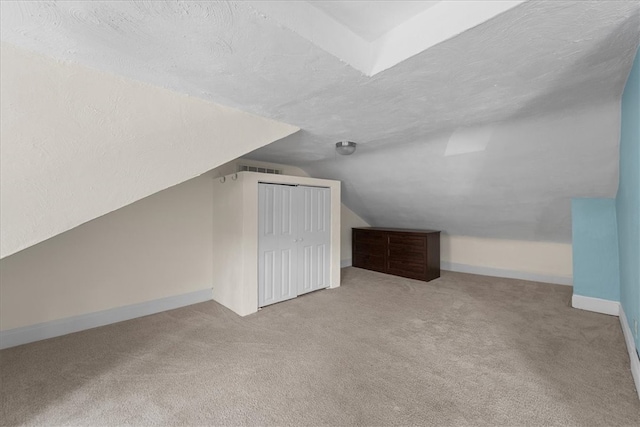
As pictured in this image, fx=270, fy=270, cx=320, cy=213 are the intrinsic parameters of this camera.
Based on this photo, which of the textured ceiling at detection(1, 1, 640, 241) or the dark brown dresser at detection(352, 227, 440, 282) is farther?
the dark brown dresser at detection(352, 227, 440, 282)

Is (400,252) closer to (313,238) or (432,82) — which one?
(313,238)

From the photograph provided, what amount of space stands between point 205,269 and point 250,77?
279 centimetres

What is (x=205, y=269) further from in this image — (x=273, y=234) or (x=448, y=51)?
(x=448, y=51)

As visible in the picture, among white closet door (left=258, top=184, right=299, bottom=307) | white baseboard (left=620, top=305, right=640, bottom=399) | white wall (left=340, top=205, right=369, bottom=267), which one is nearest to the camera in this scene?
white baseboard (left=620, top=305, right=640, bottom=399)

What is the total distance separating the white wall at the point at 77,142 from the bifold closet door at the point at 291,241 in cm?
150

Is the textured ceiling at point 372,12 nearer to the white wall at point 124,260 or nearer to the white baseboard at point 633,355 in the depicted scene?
the white wall at point 124,260

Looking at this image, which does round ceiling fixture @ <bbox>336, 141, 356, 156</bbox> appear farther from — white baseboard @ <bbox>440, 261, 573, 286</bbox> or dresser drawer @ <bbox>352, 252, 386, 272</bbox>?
white baseboard @ <bbox>440, 261, 573, 286</bbox>

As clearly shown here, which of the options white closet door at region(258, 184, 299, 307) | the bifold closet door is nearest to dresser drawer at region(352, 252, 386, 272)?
the bifold closet door

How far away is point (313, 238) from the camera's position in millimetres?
3953

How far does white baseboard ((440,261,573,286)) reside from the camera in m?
4.22

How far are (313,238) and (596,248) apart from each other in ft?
11.1

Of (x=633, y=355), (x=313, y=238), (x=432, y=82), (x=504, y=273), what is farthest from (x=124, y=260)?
(x=504, y=273)

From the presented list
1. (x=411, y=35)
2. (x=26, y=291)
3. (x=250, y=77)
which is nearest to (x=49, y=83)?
(x=250, y=77)

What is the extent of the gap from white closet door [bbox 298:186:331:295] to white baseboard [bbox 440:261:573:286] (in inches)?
106
